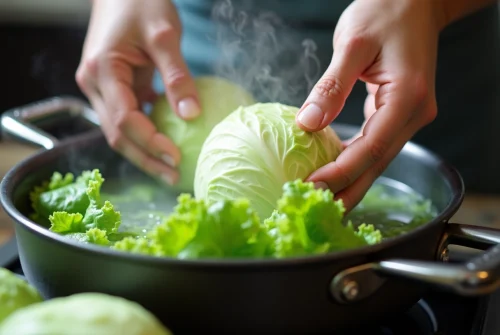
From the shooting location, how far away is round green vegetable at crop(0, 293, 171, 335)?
0.67m

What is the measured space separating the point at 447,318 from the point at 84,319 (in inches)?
23.9

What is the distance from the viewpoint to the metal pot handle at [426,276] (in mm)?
746

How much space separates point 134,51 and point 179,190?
30 cm

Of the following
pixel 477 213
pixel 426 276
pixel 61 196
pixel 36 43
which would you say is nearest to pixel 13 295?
pixel 61 196

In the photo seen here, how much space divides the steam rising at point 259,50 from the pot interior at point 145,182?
8.1 inches

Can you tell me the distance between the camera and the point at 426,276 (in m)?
0.76

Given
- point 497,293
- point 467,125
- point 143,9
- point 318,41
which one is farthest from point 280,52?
point 497,293

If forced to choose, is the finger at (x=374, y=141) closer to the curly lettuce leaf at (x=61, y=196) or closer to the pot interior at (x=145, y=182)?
the pot interior at (x=145, y=182)

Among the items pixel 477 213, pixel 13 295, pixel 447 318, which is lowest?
pixel 477 213

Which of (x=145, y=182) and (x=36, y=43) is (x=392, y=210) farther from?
(x=36, y=43)

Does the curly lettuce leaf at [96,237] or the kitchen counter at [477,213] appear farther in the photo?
the kitchen counter at [477,213]

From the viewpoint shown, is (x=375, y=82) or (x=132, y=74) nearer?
(x=375, y=82)

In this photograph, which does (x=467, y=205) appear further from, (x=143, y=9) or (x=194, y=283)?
(x=194, y=283)

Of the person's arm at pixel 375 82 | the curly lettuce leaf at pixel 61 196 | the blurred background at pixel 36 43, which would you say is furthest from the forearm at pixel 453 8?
the blurred background at pixel 36 43
